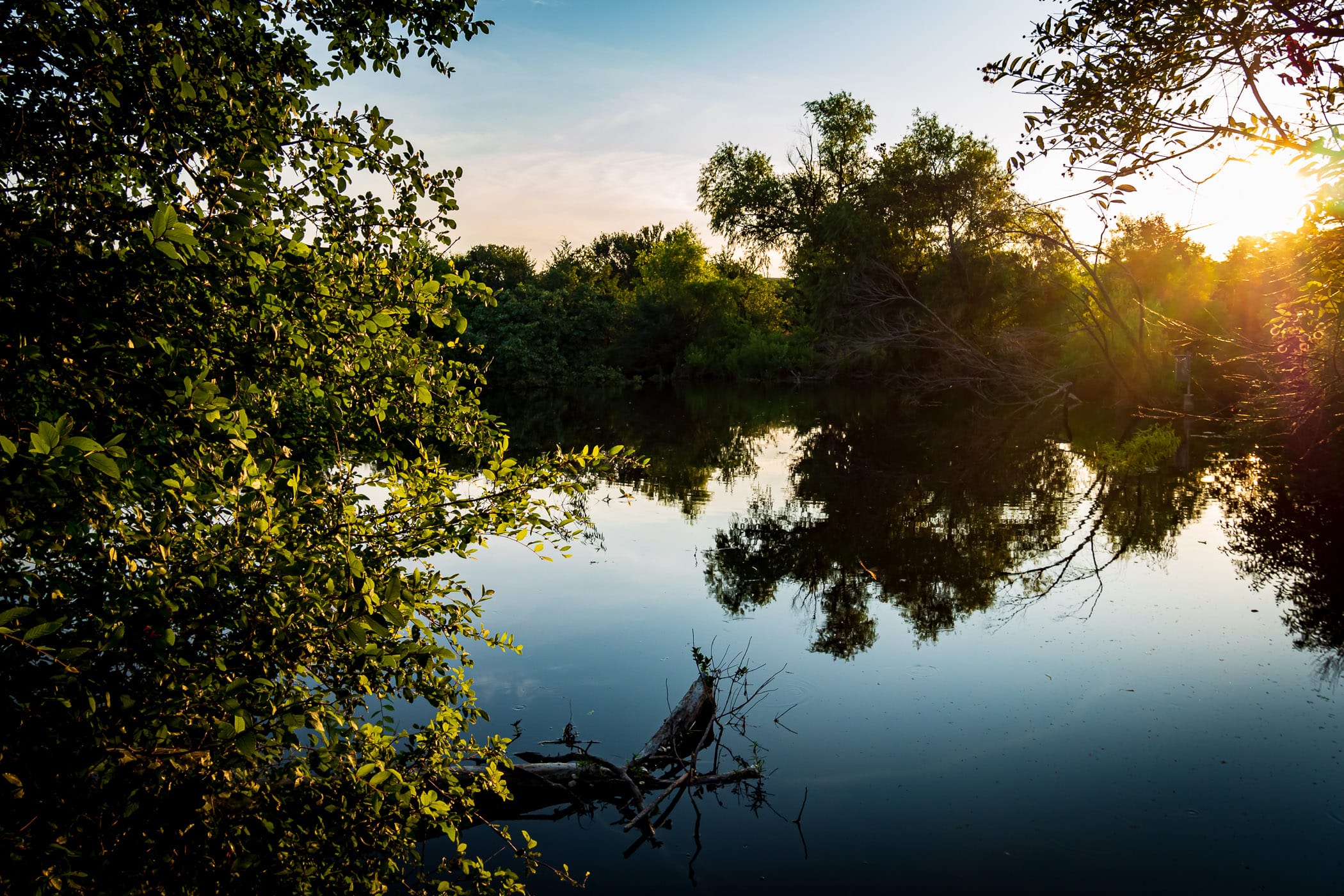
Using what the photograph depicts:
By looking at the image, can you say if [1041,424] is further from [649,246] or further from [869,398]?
[649,246]

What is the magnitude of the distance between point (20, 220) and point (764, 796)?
19.0 ft

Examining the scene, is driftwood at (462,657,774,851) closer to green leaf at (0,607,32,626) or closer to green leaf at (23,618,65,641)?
green leaf at (23,618,65,641)

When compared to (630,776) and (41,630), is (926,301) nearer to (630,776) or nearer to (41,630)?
(630,776)

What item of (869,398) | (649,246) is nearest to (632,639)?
(869,398)

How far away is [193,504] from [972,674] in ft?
24.8

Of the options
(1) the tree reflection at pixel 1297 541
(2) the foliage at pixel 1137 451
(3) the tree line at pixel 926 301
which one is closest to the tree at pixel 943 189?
(3) the tree line at pixel 926 301

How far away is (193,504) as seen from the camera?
3303 mm

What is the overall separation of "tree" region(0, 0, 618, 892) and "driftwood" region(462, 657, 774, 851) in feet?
6.37

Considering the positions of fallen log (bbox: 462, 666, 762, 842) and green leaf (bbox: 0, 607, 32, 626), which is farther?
fallen log (bbox: 462, 666, 762, 842)

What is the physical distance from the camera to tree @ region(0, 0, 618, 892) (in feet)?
9.71

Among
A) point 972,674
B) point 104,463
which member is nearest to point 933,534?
point 972,674

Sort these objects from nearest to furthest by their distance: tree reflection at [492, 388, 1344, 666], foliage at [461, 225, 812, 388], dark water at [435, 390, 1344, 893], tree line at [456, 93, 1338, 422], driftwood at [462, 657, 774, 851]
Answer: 1. dark water at [435, 390, 1344, 893]
2. driftwood at [462, 657, 774, 851]
3. tree reflection at [492, 388, 1344, 666]
4. tree line at [456, 93, 1338, 422]
5. foliage at [461, 225, 812, 388]

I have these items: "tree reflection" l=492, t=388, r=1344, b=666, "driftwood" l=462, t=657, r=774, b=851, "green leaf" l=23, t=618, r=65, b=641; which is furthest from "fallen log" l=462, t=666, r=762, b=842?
"green leaf" l=23, t=618, r=65, b=641

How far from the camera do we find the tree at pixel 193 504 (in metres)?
2.96
